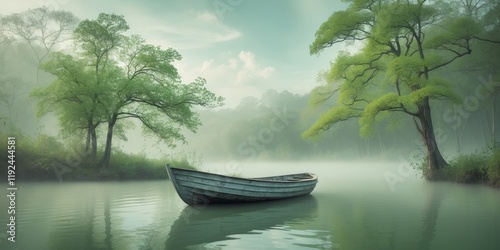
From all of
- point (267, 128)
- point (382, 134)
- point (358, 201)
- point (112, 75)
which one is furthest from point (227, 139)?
point (358, 201)

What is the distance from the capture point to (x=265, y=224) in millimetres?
9945

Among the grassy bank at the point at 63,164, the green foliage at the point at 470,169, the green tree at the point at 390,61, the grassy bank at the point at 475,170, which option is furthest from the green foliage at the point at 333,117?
the grassy bank at the point at 63,164

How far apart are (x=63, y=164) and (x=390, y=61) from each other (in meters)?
24.7

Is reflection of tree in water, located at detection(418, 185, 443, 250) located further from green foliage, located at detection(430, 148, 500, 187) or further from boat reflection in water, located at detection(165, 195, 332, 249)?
green foliage, located at detection(430, 148, 500, 187)

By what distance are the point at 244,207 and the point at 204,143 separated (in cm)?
8777

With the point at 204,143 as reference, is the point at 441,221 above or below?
below

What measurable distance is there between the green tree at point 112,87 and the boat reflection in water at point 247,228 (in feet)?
53.2

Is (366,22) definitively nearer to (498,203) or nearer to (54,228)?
(498,203)

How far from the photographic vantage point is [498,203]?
13219 millimetres

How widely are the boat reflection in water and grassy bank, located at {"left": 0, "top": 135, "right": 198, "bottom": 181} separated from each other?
1689cm

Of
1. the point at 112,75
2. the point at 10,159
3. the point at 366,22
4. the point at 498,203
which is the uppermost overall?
the point at 366,22

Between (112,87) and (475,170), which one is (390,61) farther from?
(112,87)

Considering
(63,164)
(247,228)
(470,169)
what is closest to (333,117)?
(470,169)

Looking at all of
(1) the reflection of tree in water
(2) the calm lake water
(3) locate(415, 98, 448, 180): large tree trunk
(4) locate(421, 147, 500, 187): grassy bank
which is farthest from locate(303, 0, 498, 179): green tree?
(2) the calm lake water
